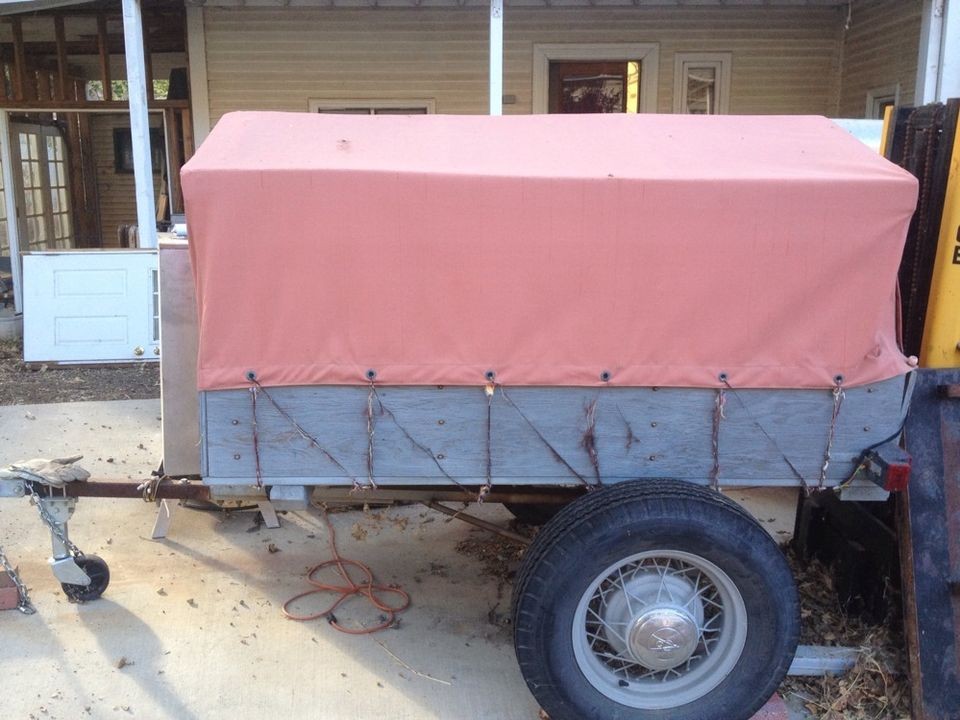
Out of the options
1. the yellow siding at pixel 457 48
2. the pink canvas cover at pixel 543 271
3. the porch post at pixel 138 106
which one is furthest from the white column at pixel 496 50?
the pink canvas cover at pixel 543 271

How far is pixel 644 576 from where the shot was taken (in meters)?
3.01

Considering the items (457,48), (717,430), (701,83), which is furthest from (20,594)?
(701,83)

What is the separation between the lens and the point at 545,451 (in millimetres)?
→ 2875

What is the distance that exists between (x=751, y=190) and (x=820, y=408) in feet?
2.49

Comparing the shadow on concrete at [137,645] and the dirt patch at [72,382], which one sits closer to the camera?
the shadow on concrete at [137,645]

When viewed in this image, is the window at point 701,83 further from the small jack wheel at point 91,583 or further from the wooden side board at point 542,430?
the small jack wheel at point 91,583

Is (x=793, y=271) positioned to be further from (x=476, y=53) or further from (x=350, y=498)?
(x=476, y=53)

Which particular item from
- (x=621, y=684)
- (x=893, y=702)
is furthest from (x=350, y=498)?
(x=893, y=702)

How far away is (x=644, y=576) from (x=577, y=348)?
859 millimetres

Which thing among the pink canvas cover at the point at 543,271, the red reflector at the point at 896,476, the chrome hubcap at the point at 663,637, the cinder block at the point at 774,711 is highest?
the pink canvas cover at the point at 543,271

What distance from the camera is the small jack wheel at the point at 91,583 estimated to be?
388 cm

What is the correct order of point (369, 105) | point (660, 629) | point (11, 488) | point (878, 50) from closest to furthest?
1. point (660, 629)
2. point (11, 488)
3. point (878, 50)
4. point (369, 105)

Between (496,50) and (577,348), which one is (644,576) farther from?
(496,50)

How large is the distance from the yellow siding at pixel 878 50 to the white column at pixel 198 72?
23.8 ft
